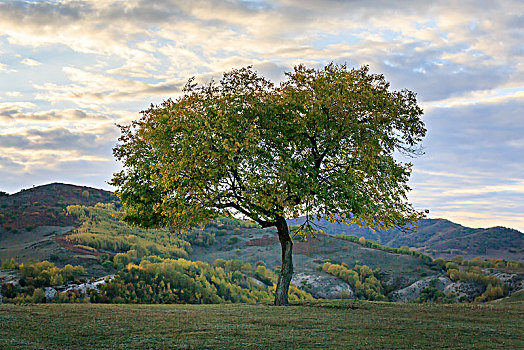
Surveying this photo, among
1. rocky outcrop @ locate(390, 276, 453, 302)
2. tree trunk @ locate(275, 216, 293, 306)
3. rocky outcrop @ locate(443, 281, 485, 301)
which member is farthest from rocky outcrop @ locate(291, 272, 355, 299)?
tree trunk @ locate(275, 216, 293, 306)

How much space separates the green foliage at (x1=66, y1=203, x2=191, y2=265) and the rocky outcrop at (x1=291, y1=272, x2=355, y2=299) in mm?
14097

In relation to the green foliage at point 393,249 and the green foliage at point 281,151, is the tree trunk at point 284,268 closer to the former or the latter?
the green foliage at point 281,151

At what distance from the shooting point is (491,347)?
12.8m

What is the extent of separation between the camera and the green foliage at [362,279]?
4225 centimetres

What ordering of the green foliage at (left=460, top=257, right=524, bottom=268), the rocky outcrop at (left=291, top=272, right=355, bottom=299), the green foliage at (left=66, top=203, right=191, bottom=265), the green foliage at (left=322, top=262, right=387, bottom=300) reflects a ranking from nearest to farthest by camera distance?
1. the rocky outcrop at (left=291, top=272, right=355, bottom=299)
2. the green foliage at (left=322, top=262, right=387, bottom=300)
3. the green foliage at (left=460, top=257, right=524, bottom=268)
4. the green foliage at (left=66, top=203, right=191, bottom=265)

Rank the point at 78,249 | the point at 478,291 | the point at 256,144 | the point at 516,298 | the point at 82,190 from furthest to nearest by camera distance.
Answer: the point at 82,190 → the point at 78,249 → the point at 478,291 → the point at 516,298 → the point at 256,144

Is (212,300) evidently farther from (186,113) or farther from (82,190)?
(82,190)

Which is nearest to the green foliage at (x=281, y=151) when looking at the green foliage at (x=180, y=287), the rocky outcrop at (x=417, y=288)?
the green foliage at (x=180, y=287)

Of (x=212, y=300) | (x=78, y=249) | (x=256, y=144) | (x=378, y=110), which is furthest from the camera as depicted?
(x=78, y=249)

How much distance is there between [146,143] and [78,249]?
21.2m

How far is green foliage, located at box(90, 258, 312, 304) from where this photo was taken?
100 ft

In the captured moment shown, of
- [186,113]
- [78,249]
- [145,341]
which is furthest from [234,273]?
[145,341]

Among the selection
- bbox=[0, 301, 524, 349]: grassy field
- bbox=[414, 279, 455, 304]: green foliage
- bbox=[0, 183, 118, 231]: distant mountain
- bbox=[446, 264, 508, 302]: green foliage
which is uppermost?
bbox=[0, 183, 118, 231]: distant mountain

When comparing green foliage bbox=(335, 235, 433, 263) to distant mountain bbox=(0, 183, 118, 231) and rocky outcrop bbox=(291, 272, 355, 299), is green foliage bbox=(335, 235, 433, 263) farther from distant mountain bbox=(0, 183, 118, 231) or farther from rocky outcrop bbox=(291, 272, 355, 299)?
distant mountain bbox=(0, 183, 118, 231)
